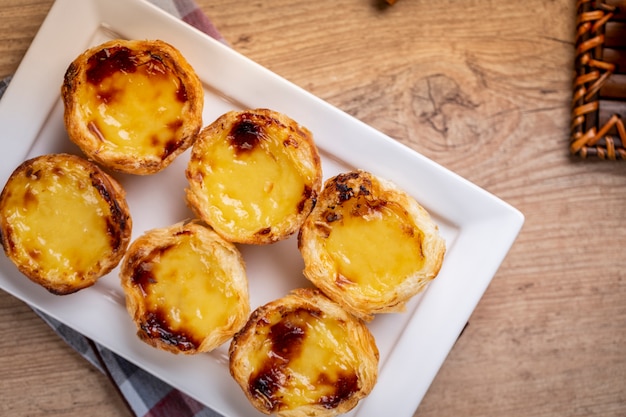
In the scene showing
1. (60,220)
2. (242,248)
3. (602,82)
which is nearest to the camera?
(60,220)

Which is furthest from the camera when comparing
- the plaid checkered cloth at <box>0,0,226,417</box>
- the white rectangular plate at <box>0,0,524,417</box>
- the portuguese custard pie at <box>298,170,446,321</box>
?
the plaid checkered cloth at <box>0,0,226,417</box>

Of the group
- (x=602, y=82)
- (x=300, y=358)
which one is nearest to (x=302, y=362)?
(x=300, y=358)

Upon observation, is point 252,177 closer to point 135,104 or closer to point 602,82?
point 135,104

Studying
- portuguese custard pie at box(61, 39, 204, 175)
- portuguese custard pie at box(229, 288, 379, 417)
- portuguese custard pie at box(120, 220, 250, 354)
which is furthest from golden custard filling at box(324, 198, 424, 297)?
portuguese custard pie at box(61, 39, 204, 175)

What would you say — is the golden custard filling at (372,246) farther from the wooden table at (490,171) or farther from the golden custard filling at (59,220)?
the golden custard filling at (59,220)

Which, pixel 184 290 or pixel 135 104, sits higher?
pixel 135 104

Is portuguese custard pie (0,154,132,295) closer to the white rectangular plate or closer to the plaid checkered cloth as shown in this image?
the white rectangular plate
